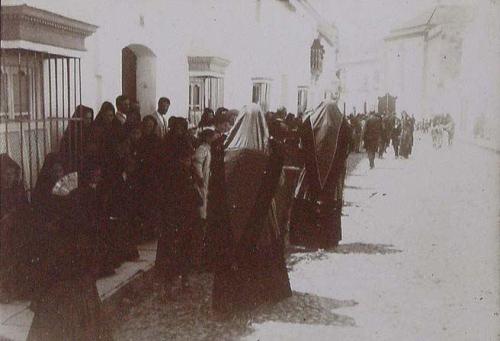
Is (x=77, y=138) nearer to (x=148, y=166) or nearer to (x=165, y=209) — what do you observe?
(x=148, y=166)

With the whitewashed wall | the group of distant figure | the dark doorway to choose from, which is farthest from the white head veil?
the group of distant figure

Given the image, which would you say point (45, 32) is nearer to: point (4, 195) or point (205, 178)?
point (4, 195)

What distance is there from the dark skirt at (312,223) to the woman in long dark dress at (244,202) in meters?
1.50

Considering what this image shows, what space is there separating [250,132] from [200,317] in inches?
53.0

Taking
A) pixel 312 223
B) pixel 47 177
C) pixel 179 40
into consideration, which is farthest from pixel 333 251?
pixel 179 40

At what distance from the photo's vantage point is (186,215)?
434cm

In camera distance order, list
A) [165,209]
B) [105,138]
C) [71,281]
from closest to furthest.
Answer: [71,281], [165,209], [105,138]

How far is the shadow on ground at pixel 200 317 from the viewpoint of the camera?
384cm

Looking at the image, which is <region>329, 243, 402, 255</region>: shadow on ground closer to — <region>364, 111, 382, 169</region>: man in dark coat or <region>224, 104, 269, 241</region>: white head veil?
<region>224, 104, 269, 241</region>: white head veil

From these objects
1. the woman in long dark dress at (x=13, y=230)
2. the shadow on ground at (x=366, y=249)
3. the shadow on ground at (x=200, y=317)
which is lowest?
the shadow on ground at (x=200, y=317)

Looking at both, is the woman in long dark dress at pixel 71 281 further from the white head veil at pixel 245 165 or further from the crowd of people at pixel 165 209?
the white head veil at pixel 245 165

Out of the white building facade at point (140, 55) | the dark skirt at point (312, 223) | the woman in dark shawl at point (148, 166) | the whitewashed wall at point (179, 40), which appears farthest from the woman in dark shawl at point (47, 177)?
the dark skirt at point (312, 223)

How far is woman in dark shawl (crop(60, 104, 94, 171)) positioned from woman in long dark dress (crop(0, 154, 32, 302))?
2.04ft

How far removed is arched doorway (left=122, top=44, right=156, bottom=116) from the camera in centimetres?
718
